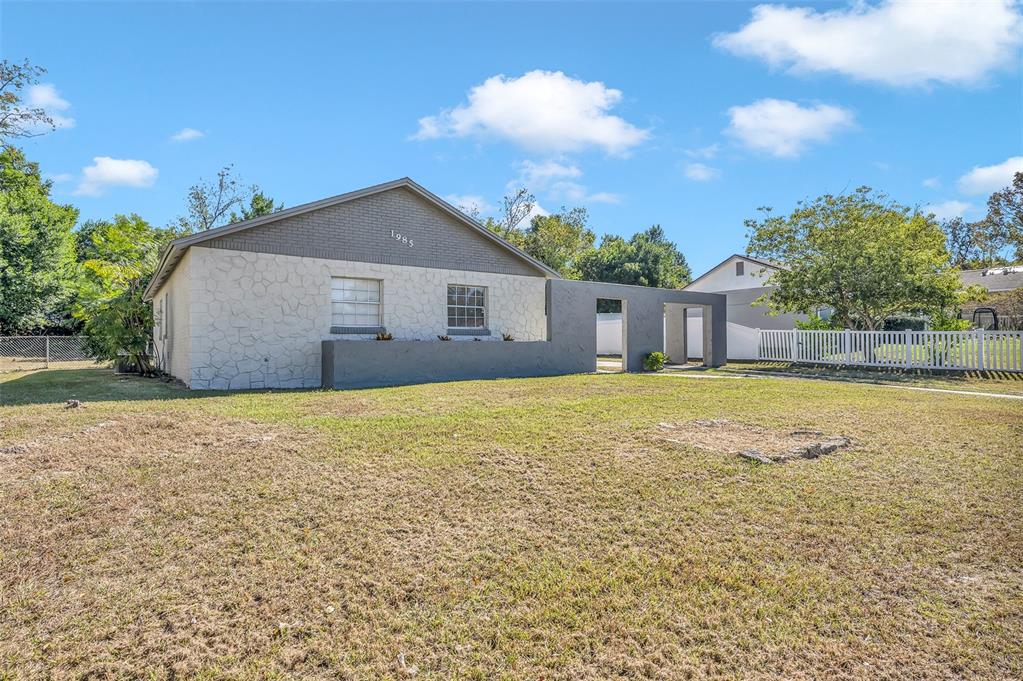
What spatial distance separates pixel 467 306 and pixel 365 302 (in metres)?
3.11

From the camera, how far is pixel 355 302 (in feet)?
44.0

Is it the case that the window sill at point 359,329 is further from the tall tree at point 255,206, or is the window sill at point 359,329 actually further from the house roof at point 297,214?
the tall tree at point 255,206

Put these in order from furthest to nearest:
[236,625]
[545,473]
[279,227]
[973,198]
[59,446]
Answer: [973,198] < [279,227] < [59,446] < [545,473] < [236,625]

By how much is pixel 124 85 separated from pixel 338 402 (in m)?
14.1

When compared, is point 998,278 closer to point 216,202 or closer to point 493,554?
point 493,554

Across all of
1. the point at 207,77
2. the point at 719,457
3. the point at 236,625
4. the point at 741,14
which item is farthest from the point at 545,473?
the point at 207,77

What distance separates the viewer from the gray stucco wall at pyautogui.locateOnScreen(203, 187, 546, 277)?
12.3 m

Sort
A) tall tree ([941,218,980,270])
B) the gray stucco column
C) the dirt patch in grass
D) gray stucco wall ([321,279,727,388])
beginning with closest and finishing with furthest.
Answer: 1. the dirt patch in grass
2. gray stucco wall ([321,279,727,388])
3. the gray stucco column
4. tall tree ([941,218,980,270])

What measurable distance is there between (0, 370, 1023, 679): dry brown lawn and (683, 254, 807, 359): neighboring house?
A: 53.6ft

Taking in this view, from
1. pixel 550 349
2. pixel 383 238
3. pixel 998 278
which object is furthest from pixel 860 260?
pixel 998 278

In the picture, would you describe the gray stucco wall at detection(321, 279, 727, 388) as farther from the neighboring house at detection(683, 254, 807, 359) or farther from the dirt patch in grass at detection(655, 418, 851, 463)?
the dirt patch in grass at detection(655, 418, 851, 463)

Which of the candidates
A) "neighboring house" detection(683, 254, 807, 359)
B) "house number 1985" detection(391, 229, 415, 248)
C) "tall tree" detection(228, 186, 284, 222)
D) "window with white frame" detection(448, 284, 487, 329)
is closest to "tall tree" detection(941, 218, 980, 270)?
"neighboring house" detection(683, 254, 807, 359)

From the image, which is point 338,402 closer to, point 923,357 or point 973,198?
point 923,357

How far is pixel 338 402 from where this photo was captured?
9.19 meters
